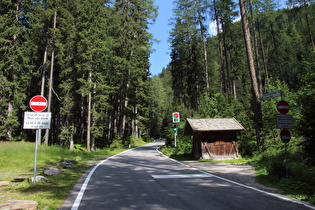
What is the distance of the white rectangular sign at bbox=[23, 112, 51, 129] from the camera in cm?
736

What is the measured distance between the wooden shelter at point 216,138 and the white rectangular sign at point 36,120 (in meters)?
10.7

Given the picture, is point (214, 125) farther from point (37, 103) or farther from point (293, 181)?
point (37, 103)

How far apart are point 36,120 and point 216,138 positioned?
12.9 meters

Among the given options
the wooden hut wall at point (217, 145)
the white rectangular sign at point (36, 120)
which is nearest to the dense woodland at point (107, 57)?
the wooden hut wall at point (217, 145)

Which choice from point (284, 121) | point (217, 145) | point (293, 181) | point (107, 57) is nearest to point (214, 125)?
point (217, 145)

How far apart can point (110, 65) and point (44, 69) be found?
9927 mm

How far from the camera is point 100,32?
24.7 m

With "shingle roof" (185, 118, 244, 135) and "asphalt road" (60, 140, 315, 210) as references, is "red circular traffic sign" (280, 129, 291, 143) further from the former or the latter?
"shingle roof" (185, 118, 244, 135)

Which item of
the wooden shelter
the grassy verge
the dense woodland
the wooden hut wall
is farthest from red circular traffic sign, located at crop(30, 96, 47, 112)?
the dense woodland

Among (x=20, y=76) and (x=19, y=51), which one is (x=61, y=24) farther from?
(x=20, y=76)

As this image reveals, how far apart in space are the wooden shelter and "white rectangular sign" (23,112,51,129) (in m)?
10.7

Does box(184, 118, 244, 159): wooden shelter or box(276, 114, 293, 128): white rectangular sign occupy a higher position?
box(276, 114, 293, 128): white rectangular sign

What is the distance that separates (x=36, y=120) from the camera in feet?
24.7

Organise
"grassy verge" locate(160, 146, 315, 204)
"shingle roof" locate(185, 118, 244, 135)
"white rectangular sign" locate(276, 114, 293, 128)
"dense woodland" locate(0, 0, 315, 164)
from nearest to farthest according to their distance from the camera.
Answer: "grassy verge" locate(160, 146, 315, 204)
"white rectangular sign" locate(276, 114, 293, 128)
"shingle roof" locate(185, 118, 244, 135)
"dense woodland" locate(0, 0, 315, 164)
